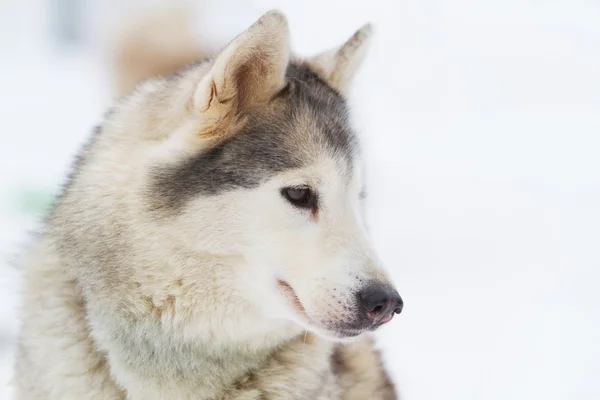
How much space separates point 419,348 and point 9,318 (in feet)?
8.01

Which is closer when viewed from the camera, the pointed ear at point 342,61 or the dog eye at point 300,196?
the dog eye at point 300,196

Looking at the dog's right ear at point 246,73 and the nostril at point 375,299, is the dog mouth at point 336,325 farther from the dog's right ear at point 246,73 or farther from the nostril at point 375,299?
the dog's right ear at point 246,73

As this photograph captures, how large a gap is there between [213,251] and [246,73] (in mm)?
A: 560

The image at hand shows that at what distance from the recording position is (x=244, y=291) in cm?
223

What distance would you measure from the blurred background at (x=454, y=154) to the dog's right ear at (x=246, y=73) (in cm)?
198

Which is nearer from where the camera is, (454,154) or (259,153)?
(259,153)

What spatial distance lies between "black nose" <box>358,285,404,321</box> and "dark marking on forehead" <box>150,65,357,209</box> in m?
0.44

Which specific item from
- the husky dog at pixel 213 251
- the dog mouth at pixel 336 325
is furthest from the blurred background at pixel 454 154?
the dog mouth at pixel 336 325

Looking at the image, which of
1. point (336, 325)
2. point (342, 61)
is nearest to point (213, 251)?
point (336, 325)

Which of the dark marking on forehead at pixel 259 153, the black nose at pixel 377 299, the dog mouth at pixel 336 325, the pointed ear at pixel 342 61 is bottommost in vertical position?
the dog mouth at pixel 336 325

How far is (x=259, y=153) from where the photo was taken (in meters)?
2.22

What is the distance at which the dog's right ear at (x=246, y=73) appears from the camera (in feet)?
6.95

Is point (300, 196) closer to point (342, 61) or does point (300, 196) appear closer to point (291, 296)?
point (291, 296)

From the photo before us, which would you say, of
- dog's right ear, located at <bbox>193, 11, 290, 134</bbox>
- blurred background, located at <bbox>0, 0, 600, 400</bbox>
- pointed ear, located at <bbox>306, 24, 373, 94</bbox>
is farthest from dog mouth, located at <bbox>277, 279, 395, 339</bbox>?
blurred background, located at <bbox>0, 0, 600, 400</bbox>
